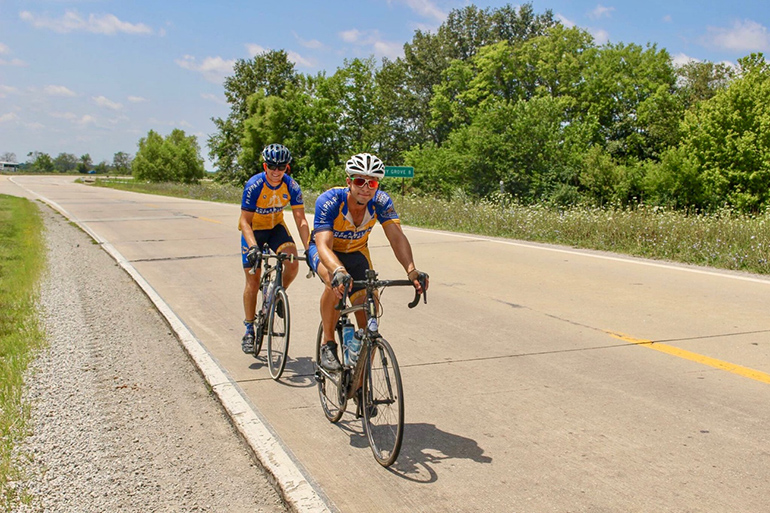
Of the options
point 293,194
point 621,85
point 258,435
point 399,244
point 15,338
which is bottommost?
point 15,338

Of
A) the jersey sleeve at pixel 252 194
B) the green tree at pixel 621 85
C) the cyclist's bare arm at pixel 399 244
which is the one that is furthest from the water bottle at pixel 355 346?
the green tree at pixel 621 85

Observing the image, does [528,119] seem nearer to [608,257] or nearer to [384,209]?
[608,257]

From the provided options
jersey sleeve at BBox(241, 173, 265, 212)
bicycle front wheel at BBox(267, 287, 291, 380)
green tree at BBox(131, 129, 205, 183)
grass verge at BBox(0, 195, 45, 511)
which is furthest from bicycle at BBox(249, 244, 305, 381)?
green tree at BBox(131, 129, 205, 183)

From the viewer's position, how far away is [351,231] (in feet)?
15.3

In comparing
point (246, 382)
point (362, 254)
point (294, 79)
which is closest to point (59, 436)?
point (246, 382)

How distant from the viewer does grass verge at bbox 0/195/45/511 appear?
13.1ft

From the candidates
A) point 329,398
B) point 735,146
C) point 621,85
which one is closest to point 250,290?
point 329,398

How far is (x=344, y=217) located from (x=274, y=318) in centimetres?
184

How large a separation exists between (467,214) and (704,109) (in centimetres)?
3723

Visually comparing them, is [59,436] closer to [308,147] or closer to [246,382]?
[246,382]

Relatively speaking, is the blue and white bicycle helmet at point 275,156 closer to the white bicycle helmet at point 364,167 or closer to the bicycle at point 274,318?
the bicycle at point 274,318

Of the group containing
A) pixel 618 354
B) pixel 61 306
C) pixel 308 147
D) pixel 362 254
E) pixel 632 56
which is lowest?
pixel 61 306

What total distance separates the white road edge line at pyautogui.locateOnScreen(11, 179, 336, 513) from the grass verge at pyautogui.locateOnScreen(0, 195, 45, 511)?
4.31 feet

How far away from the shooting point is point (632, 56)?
5897 centimetres
